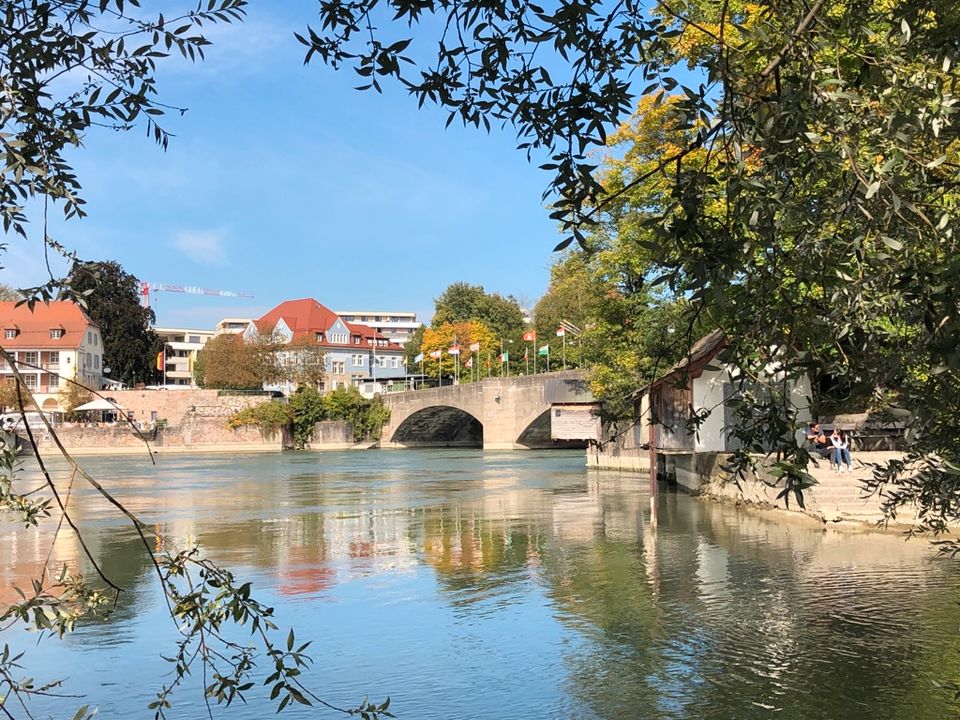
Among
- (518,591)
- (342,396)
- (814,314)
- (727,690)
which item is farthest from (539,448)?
(814,314)

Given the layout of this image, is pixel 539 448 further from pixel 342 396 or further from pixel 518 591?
pixel 518 591

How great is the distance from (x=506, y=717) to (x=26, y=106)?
5.78 metres

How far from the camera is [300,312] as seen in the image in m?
110

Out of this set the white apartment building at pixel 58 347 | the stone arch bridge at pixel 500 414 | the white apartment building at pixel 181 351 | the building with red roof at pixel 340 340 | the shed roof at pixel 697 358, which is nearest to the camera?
the shed roof at pixel 697 358

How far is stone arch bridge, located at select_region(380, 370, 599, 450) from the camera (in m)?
42.8

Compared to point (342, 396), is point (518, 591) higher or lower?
lower

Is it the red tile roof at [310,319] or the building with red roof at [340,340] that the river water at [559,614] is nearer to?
the building with red roof at [340,340]

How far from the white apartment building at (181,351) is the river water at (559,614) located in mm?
109631

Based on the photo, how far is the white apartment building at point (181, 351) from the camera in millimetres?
135250

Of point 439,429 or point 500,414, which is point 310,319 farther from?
point 500,414

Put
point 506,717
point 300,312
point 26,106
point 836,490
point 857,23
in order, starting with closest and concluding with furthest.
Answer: point 857,23 → point 26,106 → point 506,717 → point 836,490 → point 300,312

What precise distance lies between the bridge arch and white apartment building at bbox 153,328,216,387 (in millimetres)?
57422

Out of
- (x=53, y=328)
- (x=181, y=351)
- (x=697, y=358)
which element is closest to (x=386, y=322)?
(x=181, y=351)

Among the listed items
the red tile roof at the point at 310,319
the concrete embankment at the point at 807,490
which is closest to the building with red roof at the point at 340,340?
the red tile roof at the point at 310,319
